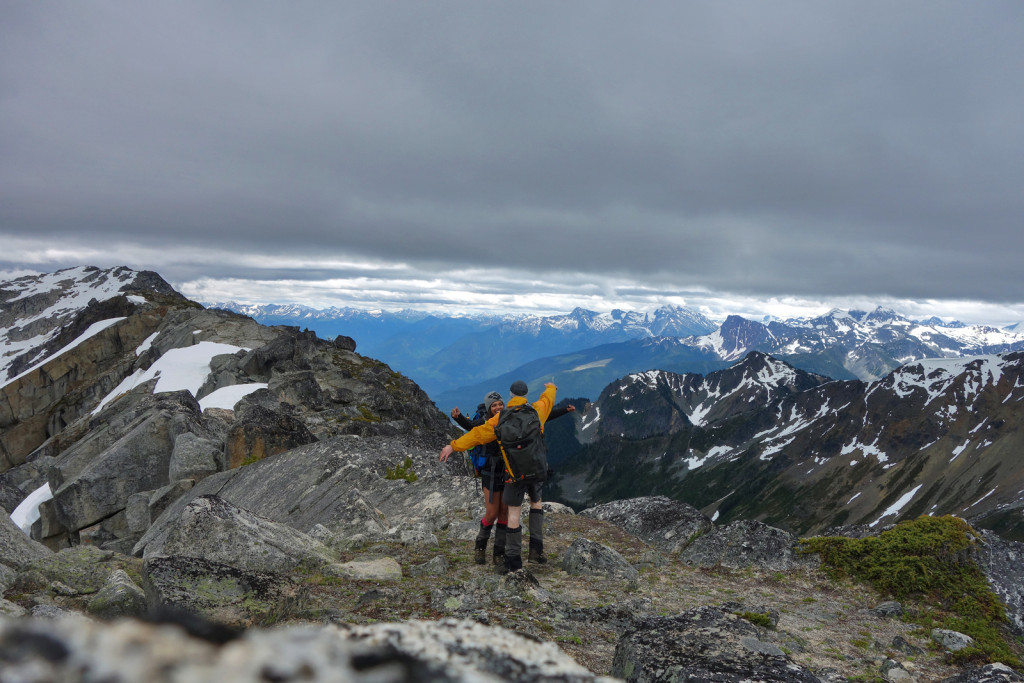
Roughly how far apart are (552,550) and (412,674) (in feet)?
48.8

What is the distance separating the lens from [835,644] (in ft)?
34.9

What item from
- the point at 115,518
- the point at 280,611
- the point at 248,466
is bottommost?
the point at 115,518

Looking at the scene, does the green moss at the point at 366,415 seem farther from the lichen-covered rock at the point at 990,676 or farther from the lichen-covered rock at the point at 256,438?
the lichen-covered rock at the point at 990,676

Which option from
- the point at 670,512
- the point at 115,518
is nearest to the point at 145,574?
the point at 670,512

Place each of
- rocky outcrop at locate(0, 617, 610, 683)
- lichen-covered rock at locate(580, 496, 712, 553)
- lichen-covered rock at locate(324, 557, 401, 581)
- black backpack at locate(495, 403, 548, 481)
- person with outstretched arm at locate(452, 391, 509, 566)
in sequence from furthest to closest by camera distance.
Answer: lichen-covered rock at locate(580, 496, 712, 553) < person with outstretched arm at locate(452, 391, 509, 566) < black backpack at locate(495, 403, 548, 481) < lichen-covered rock at locate(324, 557, 401, 581) < rocky outcrop at locate(0, 617, 610, 683)

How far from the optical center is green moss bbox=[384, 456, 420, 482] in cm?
2206

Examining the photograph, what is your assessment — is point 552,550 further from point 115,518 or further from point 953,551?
point 115,518

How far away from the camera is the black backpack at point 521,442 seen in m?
12.1

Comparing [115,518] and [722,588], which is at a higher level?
[722,588]

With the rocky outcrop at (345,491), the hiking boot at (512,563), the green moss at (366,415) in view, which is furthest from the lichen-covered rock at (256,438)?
the green moss at (366,415)

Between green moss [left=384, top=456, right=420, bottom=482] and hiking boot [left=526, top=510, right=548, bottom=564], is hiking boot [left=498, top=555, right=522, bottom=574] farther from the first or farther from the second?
green moss [left=384, top=456, right=420, bottom=482]

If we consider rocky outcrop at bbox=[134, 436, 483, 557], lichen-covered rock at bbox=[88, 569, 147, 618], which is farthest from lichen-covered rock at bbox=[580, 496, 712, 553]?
lichen-covered rock at bbox=[88, 569, 147, 618]

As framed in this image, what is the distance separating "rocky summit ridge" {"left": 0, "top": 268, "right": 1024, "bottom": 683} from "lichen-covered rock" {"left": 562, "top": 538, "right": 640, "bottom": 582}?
6 cm

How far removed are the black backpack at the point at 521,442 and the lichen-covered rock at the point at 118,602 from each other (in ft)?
23.5
